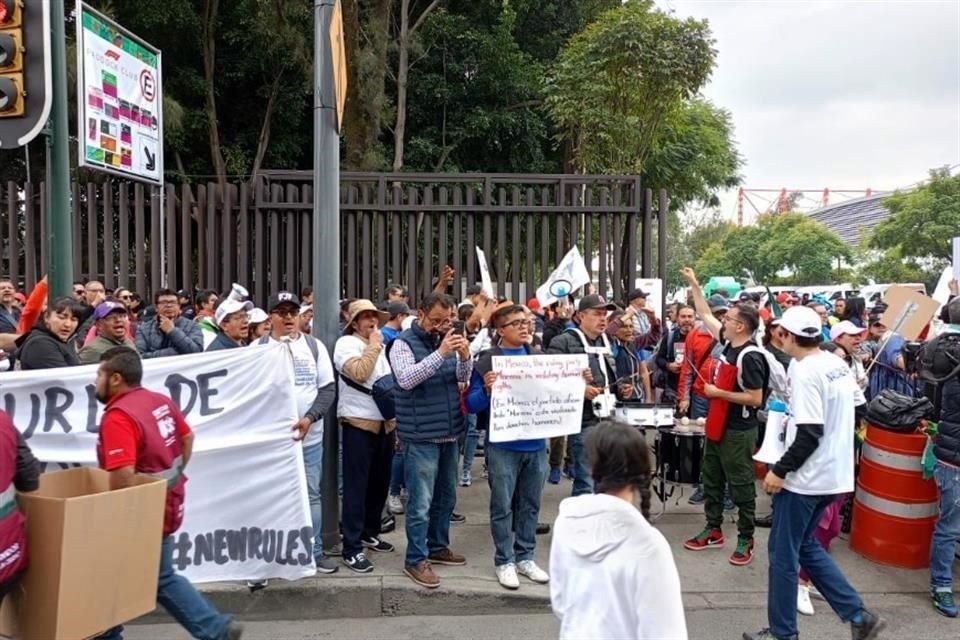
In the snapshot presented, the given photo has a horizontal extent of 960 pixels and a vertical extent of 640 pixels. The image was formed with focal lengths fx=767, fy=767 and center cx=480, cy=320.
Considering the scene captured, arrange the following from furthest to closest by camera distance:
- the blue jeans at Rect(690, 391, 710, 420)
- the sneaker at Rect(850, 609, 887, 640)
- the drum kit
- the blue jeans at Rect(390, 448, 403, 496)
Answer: the blue jeans at Rect(690, 391, 710, 420)
the blue jeans at Rect(390, 448, 403, 496)
the drum kit
the sneaker at Rect(850, 609, 887, 640)

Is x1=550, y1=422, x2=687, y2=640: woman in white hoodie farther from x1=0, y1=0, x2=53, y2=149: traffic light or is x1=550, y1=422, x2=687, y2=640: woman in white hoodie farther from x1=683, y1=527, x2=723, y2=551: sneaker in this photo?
x1=0, y1=0, x2=53, y2=149: traffic light

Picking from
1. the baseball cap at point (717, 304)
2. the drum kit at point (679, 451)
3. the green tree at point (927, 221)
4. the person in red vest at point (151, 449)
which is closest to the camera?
the person in red vest at point (151, 449)

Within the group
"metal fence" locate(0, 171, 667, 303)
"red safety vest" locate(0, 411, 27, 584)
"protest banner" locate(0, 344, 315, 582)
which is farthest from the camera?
"metal fence" locate(0, 171, 667, 303)

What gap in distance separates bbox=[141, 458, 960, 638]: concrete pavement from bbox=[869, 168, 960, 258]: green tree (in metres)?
37.8

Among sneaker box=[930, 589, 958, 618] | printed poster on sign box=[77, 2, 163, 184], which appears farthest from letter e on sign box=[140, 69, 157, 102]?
sneaker box=[930, 589, 958, 618]

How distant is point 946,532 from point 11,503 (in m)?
5.35

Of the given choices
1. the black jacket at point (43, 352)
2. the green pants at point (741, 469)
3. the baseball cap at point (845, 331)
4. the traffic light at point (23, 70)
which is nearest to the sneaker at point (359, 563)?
the black jacket at point (43, 352)

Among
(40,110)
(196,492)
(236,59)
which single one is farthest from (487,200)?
(236,59)

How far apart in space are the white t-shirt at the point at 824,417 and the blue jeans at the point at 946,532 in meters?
1.28

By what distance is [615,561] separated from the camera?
7.55 ft

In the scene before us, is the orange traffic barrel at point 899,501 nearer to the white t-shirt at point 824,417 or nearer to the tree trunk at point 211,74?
the white t-shirt at point 824,417

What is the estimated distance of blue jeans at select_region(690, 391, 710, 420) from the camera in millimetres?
7205

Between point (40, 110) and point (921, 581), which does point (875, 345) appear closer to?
point (921, 581)

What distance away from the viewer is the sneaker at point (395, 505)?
21.8ft
